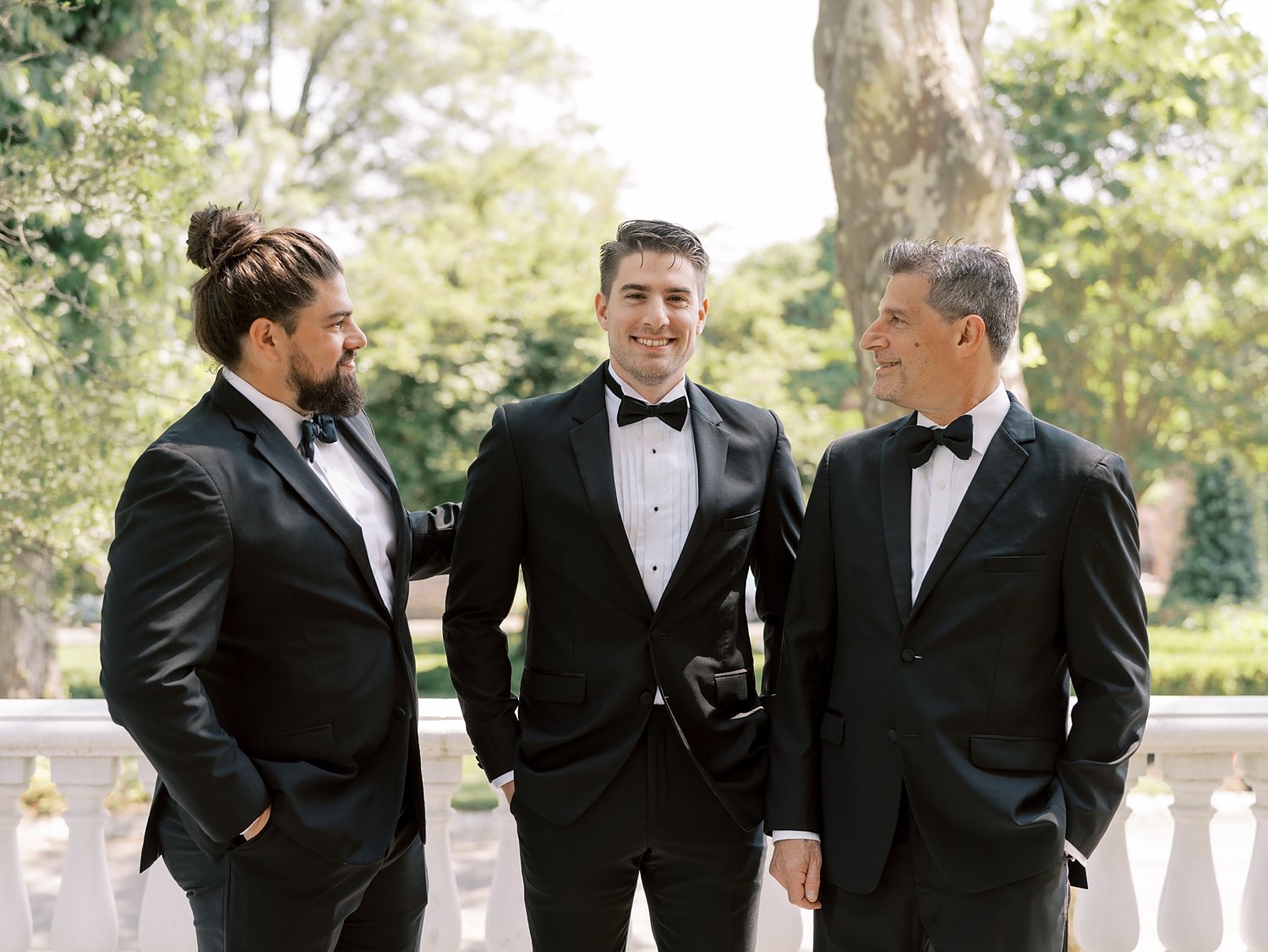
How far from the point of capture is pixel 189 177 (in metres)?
6.68

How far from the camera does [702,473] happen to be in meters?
2.69

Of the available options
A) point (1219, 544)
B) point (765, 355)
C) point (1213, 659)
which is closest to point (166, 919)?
point (1213, 659)

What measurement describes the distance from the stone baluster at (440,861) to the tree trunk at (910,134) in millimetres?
2531

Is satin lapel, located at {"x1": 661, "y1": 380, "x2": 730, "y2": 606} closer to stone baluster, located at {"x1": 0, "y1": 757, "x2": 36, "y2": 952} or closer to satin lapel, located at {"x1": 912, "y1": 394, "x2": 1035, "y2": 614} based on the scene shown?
satin lapel, located at {"x1": 912, "y1": 394, "x2": 1035, "y2": 614}

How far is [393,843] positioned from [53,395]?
4.89 metres

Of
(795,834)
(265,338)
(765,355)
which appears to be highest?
(765,355)

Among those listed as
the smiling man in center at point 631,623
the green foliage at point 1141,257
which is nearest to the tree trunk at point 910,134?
the smiling man in center at point 631,623

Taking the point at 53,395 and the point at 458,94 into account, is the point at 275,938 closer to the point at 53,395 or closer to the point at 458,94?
the point at 53,395

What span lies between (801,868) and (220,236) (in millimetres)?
1802

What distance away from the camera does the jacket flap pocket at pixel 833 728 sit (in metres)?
2.50

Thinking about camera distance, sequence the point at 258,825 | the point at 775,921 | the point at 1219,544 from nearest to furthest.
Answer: the point at 258,825 < the point at 775,921 < the point at 1219,544

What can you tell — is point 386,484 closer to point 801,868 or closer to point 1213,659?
point 801,868

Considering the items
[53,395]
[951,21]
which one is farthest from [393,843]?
[53,395]

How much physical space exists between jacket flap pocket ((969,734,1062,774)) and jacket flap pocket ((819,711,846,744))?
27 cm
